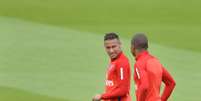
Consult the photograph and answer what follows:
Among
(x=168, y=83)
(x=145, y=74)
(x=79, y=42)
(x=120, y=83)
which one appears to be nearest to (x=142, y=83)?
(x=145, y=74)

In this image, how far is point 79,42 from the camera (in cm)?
1521

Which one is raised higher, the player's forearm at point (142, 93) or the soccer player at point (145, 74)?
the soccer player at point (145, 74)

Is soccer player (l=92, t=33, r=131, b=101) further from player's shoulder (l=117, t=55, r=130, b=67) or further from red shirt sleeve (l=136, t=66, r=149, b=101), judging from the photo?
red shirt sleeve (l=136, t=66, r=149, b=101)

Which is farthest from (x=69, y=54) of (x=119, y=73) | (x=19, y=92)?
(x=119, y=73)

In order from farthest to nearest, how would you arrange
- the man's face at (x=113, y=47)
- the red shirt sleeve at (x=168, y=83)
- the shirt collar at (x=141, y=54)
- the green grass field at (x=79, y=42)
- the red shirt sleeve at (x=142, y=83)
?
the green grass field at (x=79, y=42) < the man's face at (x=113, y=47) < the red shirt sleeve at (x=168, y=83) < the shirt collar at (x=141, y=54) < the red shirt sleeve at (x=142, y=83)

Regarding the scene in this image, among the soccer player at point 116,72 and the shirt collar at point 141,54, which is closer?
the shirt collar at point 141,54

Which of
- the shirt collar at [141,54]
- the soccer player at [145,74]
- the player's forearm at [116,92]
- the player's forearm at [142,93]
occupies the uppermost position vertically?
the shirt collar at [141,54]

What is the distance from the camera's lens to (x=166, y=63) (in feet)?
47.8

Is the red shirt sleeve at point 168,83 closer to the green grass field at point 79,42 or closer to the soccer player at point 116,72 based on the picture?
the soccer player at point 116,72

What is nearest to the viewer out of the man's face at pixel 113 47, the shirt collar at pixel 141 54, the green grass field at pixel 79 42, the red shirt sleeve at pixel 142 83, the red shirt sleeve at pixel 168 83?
the red shirt sleeve at pixel 142 83

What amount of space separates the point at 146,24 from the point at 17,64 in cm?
291

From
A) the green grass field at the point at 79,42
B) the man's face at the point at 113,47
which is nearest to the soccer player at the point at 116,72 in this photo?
the man's face at the point at 113,47

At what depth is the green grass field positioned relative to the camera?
13836 mm

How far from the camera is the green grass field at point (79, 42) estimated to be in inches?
545
